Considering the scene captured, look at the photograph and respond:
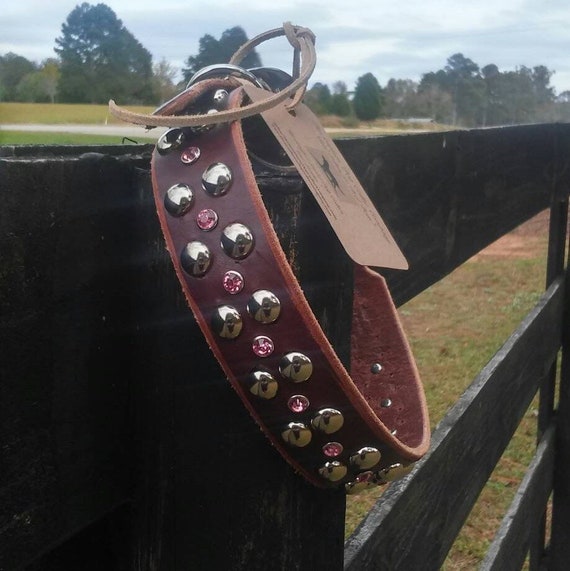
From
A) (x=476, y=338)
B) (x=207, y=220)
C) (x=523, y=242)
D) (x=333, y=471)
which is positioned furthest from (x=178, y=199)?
(x=523, y=242)

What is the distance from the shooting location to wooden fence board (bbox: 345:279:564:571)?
88 centimetres

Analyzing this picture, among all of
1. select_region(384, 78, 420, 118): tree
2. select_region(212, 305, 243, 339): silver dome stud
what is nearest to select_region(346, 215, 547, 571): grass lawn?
select_region(384, 78, 420, 118): tree

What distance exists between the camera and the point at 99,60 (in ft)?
2.78

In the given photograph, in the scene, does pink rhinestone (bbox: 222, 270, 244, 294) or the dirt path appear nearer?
pink rhinestone (bbox: 222, 270, 244, 294)

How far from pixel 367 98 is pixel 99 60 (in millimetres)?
915

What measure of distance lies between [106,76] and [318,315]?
45 centimetres

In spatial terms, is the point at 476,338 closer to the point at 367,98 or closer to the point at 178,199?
the point at 367,98

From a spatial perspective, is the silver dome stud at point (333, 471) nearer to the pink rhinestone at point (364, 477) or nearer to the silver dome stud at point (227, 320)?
the pink rhinestone at point (364, 477)

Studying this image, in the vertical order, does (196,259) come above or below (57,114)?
below

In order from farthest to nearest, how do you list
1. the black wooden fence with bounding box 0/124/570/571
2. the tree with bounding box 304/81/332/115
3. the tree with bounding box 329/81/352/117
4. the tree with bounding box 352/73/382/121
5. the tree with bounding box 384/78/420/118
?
the tree with bounding box 384/78/420/118
the tree with bounding box 352/73/382/121
the tree with bounding box 329/81/352/117
the tree with bounding box 304/81/332/115
the black wooden fence with bounding box 0/124/570/571

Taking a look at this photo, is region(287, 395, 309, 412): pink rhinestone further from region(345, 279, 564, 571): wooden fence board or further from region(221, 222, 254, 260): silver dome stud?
region(345, 279, 564, 571): wooden fence board

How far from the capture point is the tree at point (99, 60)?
77cm

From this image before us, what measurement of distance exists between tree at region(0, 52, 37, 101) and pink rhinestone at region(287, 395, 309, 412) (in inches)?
11.8

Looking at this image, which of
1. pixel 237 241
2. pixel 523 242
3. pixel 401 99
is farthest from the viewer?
pixel 523 242
